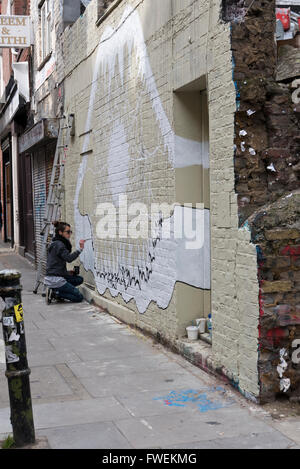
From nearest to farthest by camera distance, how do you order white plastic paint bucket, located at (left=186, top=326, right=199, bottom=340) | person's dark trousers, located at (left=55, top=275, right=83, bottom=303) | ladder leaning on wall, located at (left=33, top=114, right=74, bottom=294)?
white plastic paint bucket, located at (left=186, top=326, right=199, bottom=340) < person's dark trousers, located at (left=55, top=275, right=83, bottom=303) < ladder leaning on wall, located at (left=33, top=114, right=74, bottom=294)

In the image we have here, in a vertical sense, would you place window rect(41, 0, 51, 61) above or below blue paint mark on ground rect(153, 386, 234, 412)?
above

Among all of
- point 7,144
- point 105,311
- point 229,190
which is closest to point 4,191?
point 7,144

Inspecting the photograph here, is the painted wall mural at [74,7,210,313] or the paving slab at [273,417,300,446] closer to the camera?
the paving slab at [273,417,300,446]

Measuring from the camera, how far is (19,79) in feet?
55.2

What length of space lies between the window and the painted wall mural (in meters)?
4.60

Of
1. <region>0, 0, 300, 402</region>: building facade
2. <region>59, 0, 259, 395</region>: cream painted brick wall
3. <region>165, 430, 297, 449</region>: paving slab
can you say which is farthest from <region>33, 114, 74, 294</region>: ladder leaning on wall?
<region>165, 430, 297, 449</region>: paving slab

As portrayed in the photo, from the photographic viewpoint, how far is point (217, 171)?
566 centimetres

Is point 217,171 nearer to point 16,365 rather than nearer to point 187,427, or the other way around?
point 187,427

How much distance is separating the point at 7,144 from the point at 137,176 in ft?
50.6

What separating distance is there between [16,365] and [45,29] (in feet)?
39.6

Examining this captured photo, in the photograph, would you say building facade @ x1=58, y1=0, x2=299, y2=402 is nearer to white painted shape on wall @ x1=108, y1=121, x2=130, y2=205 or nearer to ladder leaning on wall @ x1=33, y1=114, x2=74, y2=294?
white painted shape on wall @ x1=108, y1=121, x2=130, y2=205

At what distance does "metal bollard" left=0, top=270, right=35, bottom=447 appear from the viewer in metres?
4.18

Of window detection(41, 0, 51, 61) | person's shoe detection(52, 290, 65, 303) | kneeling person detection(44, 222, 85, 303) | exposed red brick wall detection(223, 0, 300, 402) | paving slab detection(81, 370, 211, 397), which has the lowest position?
paving slab detection(81, 370, 211, 397)

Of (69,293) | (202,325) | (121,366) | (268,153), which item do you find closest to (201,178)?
(268,153)
